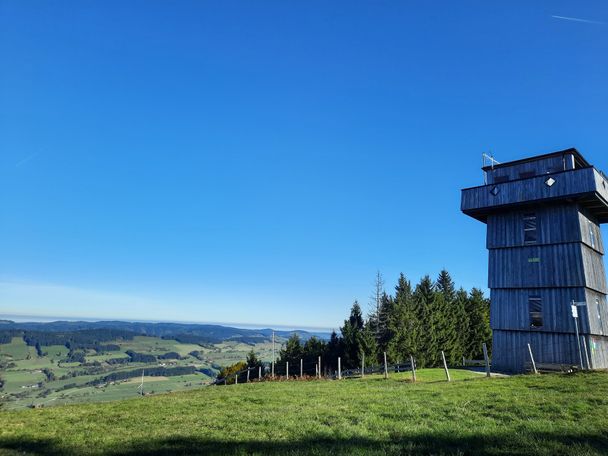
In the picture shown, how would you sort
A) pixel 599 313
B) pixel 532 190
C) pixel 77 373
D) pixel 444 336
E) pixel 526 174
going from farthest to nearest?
pixel 77 373, pixel 444 336, pixel 526 174, pixel 532 190, pixel 599 313

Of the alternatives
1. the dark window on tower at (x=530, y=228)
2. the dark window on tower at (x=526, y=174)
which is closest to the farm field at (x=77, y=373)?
the dark window on tower at (x=530, y=228)

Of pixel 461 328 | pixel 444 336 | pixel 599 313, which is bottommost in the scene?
pixel 444 336

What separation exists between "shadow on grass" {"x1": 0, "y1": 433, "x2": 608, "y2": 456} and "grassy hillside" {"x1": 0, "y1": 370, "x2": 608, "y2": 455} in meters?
0.02

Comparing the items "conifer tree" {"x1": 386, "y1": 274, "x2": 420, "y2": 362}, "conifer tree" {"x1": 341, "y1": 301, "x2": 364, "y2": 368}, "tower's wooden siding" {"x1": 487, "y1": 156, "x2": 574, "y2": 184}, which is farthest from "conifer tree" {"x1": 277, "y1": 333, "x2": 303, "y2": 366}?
"tower's wooden siding" {"x1": 487, "y1": 156, "x2": 574, "y2": 184}

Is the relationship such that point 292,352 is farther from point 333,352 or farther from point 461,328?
point 461,328

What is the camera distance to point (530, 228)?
3139cm

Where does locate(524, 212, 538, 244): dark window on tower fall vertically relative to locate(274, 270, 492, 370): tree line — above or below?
above

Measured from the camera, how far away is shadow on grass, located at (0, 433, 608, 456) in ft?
26.7

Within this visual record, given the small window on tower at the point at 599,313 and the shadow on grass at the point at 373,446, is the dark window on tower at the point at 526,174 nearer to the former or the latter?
the small window on tower at the point at 599,313

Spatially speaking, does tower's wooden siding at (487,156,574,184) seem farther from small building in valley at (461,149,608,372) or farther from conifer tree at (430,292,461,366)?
conifer tree at (430,292,461,366)

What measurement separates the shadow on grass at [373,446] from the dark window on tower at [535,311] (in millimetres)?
22969

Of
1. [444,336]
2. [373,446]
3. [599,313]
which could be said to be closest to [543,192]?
[599,313]

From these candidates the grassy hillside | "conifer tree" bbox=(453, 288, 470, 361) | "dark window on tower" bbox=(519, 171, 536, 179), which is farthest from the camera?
"conifer tree" bbox=(453, 288, 470, 361)

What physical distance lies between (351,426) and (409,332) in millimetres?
45724
